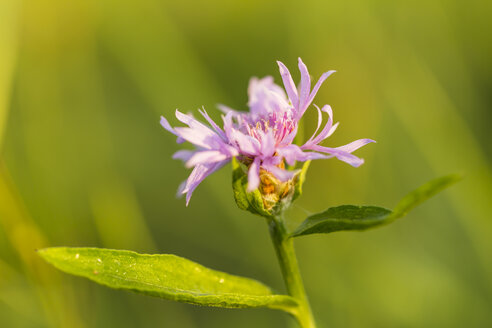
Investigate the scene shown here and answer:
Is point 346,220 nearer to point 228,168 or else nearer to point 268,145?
point 268,145

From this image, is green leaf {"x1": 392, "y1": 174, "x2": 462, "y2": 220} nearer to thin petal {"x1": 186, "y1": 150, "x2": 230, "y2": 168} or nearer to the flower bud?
the flower bud

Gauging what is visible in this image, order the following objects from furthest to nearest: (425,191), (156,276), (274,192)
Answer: (274,192)
(156,276)
(425,191)

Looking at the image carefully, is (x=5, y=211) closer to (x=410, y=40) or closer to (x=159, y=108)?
(x=159, y=108)

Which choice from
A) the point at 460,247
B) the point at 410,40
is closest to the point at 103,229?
the point at 460,247

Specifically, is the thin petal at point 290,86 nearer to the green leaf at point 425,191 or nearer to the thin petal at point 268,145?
the thin petal at point 268,145

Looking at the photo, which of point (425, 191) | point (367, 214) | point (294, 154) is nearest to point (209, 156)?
point (294, 154)

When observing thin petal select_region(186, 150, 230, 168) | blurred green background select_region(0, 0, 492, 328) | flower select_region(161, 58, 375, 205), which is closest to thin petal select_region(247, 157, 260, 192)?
flower select_region(161, 58, 375, 205)
